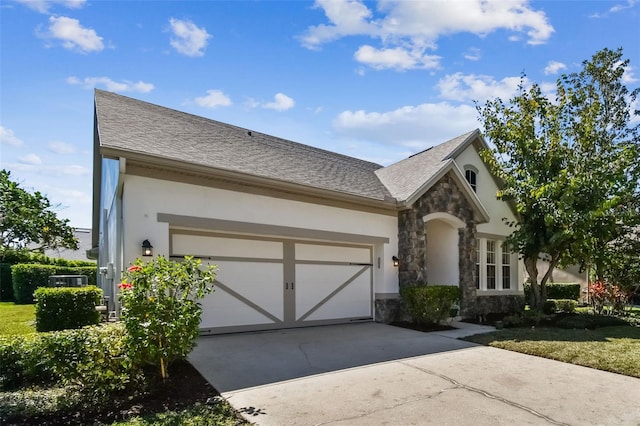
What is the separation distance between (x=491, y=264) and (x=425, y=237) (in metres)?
4.64

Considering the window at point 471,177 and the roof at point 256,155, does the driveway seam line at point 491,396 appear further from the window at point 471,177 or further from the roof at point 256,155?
the window at point 471,177

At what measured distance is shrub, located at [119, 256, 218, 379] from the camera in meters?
5.38

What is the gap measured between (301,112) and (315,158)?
235cm

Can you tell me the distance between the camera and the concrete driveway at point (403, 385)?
4.66 meters

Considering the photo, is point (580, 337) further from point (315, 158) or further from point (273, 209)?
point (315, 158)

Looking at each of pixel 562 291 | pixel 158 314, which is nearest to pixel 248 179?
pixel 158 314

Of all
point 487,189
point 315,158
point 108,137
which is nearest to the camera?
point 108,137

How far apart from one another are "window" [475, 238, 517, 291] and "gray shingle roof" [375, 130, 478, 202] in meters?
3.64

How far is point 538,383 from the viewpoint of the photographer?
5.93 metres

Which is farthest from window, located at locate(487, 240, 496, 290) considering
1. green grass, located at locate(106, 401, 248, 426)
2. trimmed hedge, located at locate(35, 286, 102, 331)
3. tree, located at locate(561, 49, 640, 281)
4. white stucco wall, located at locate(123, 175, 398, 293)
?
trimmed hedge, located at locate(35, 286, 102, 331)

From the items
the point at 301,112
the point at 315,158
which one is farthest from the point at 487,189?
the point at 301,112

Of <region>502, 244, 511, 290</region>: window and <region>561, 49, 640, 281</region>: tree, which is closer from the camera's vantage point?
<region>561, 49, 640, 281</region>: tree

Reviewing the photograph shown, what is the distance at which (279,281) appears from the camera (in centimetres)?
1025

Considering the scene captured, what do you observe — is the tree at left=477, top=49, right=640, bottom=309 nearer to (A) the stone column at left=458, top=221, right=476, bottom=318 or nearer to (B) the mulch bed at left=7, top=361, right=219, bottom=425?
(A) the stone column at left=458, top=221, right=476, bottom=318
